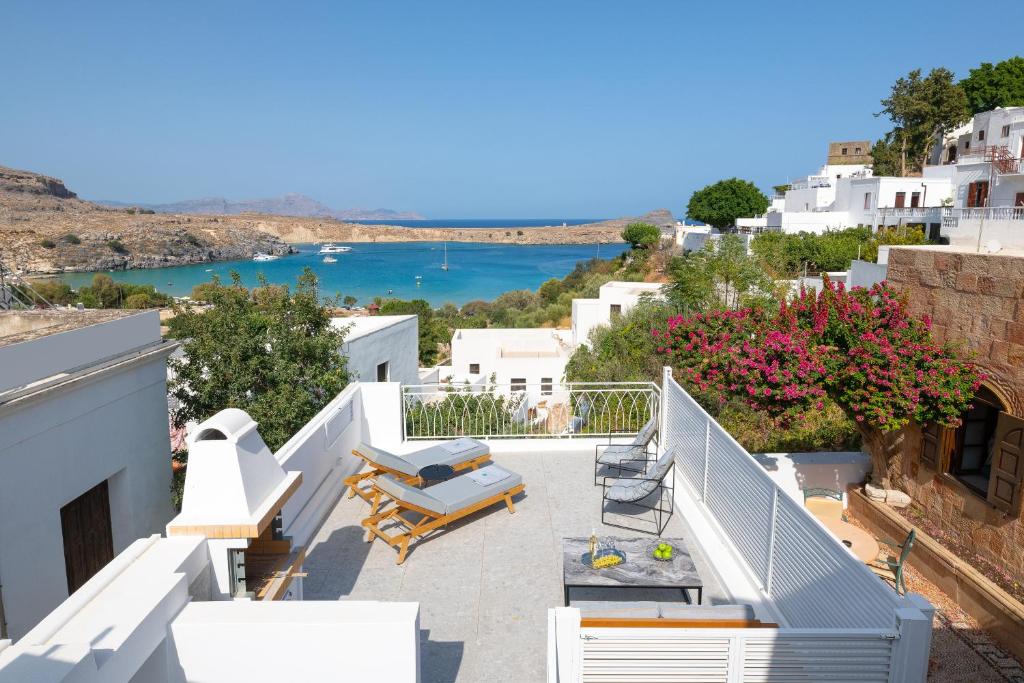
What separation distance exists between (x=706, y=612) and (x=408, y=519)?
Answer: 3.13 meters

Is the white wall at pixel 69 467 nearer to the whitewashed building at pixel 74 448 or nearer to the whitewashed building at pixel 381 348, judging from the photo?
the whitewashed building at pixel 74 448

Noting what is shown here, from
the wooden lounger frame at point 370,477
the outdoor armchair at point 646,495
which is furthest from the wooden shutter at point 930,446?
the wooden lounger frame at point 370,477

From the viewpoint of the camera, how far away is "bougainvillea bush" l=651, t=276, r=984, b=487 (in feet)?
26.5

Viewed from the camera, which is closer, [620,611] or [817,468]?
[620,611]

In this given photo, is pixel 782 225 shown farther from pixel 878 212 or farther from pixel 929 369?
pixel 929 369

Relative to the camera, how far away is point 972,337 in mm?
8078


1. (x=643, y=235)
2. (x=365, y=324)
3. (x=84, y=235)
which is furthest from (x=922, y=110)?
(x=84, y=235)

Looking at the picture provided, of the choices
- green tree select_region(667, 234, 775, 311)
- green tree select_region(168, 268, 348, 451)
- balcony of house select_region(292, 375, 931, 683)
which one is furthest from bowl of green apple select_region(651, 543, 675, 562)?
green tree select_region(667, 234, 775, 311)

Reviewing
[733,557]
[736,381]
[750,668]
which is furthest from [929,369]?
[750,668]

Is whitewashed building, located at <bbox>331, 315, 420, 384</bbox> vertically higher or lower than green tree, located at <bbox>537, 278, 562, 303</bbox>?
higher

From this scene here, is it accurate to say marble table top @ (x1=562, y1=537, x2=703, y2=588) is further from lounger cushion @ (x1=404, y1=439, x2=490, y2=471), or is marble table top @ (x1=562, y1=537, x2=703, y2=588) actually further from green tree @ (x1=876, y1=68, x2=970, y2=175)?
green tree @ (x1=876, y1=68, x2=970, y2=175)

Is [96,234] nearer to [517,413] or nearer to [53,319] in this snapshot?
[53,319]

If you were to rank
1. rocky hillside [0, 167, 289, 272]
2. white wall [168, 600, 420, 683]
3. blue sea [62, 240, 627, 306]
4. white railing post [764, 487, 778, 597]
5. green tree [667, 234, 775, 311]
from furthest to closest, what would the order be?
blue sea [62, 240, 627, 306] < rocky hillside [0, 167, 289, 272] < green tree [667, 234, 775, 311] < white railing post [764, 487, 778, 597] < white wall [168, 600, 420, 683]

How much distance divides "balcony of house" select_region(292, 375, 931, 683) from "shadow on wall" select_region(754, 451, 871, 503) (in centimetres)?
288
